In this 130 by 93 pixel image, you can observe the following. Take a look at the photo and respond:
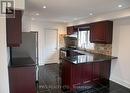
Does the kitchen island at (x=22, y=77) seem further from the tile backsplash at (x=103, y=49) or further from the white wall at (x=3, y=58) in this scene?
the tile backsplash at (x=103, y=49)

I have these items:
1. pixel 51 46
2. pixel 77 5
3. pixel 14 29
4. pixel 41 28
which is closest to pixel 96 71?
pixel 77 5

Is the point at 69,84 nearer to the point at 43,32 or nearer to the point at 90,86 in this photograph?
the point at 90,86

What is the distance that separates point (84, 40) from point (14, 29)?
419cm

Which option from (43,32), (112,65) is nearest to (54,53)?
(43,32)

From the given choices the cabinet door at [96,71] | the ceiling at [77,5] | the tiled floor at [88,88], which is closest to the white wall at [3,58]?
the ceiling at [77,5]

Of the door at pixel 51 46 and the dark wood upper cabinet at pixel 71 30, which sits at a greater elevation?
the dark wood upper cabinet at pixel 71 30

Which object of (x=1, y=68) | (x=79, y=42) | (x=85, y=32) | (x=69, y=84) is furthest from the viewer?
(x=79, y=42)

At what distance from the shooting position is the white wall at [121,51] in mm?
3929

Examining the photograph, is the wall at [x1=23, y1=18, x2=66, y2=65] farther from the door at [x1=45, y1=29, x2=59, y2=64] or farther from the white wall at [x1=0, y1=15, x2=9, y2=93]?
the white wall at [x1=0, y1=15, x2=9, y2=93]

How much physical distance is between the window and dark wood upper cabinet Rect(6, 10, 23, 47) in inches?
146

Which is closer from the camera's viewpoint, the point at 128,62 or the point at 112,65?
the point at 128,62

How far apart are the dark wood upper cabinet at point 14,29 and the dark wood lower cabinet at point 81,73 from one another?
5.45 ft

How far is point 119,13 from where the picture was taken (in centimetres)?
372

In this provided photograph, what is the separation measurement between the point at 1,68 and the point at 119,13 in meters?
3.57
